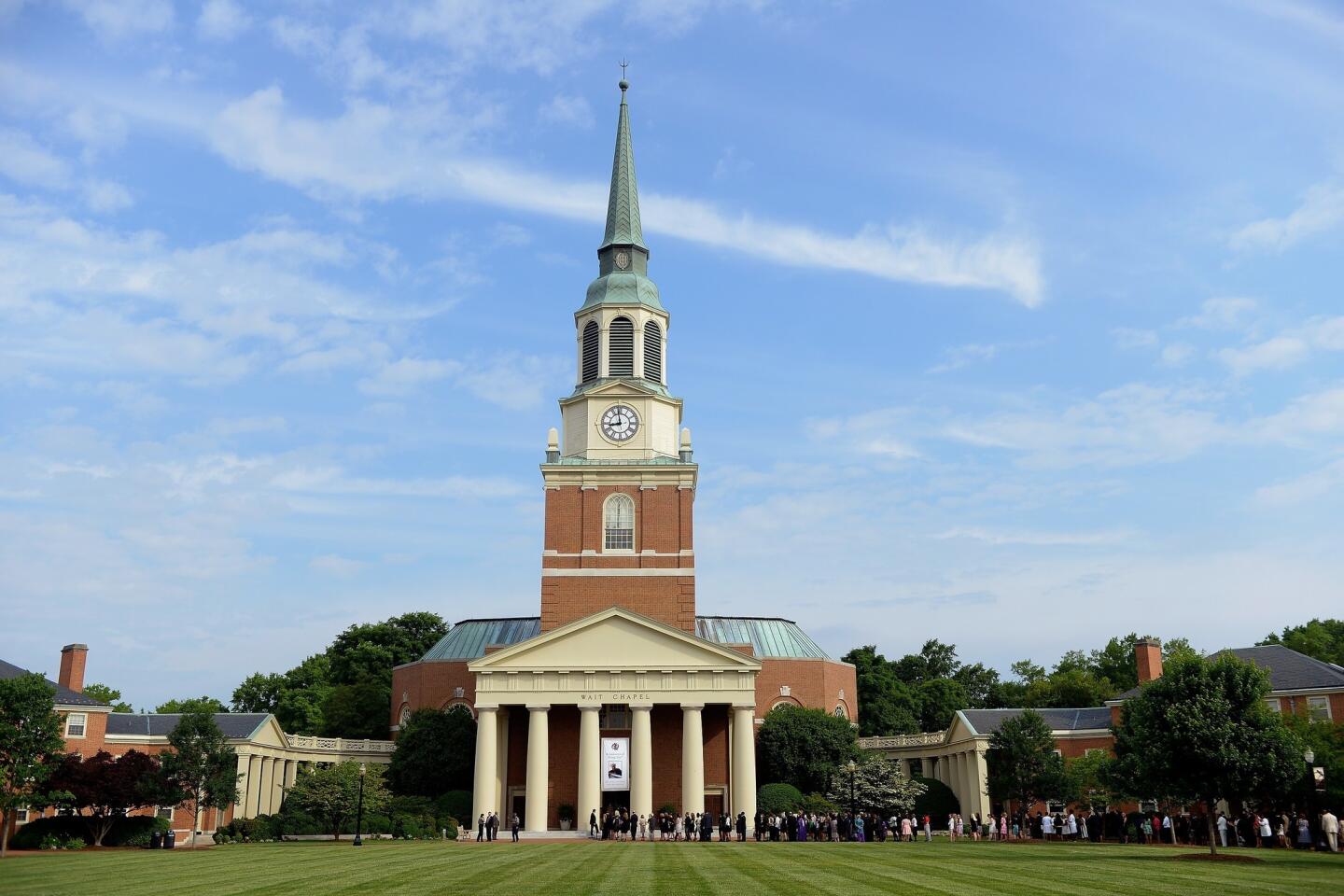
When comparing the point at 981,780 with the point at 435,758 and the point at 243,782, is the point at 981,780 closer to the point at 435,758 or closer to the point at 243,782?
the point at 435,758

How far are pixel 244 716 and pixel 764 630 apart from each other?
32.1 m

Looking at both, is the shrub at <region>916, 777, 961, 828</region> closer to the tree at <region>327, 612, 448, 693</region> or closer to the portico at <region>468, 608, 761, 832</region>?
the portico at <region>468, 608, 761, 832</region>

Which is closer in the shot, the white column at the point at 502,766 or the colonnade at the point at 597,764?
the colonnade at the point at 597,764

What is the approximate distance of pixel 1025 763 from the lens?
59.0 metres

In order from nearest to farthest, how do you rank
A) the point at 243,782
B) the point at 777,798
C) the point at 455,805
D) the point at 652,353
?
the point at 777,798 → the point at 455,805 → the point at 243,782 → the point at 652,353

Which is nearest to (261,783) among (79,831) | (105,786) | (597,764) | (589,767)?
(79,831)

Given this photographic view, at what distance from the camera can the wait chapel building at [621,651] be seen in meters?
56.8

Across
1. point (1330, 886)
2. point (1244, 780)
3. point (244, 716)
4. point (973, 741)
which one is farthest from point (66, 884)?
point (973, 741)

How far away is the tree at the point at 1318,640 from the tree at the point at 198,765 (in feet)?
223

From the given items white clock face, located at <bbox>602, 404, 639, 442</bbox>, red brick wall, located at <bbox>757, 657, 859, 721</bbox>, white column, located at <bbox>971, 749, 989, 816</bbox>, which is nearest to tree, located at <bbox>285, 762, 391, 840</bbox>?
white clock face, located at <bbox>602, 404, 639, 442</bbox>

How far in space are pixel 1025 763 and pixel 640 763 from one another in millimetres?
19754

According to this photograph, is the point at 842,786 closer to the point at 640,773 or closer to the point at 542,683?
the point at 640,773

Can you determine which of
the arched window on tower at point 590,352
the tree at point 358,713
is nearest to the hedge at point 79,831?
the arched window on tower at point 590,352

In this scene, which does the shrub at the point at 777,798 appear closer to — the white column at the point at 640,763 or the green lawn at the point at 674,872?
the white column at the point at 640,763
